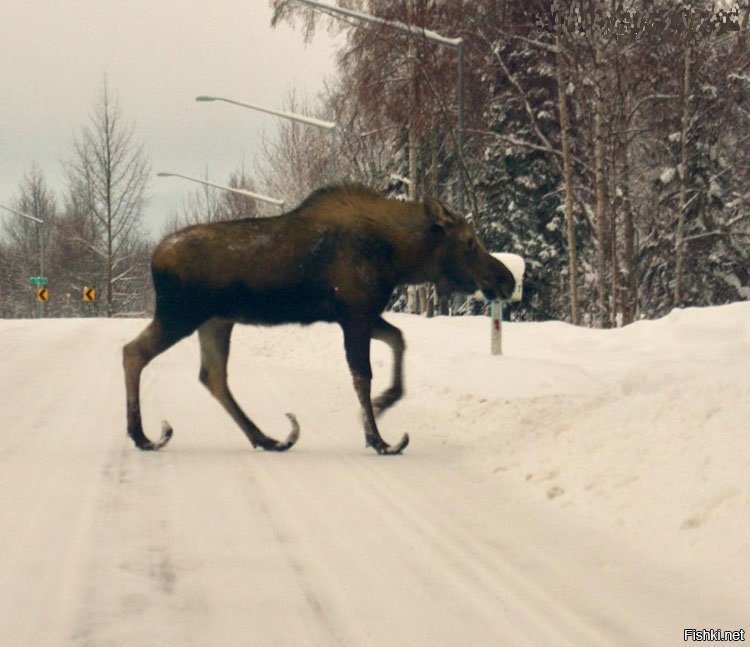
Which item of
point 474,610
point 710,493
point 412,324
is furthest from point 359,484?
point 412,324

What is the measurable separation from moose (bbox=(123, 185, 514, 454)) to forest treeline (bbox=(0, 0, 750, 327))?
11852mm

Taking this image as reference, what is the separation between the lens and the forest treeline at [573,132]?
2834 centimetres

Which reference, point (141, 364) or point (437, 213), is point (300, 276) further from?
point (141, 364)

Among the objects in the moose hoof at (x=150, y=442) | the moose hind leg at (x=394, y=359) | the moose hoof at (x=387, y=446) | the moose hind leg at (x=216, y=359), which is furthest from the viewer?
the moose hind leg at (x=216, y=359)

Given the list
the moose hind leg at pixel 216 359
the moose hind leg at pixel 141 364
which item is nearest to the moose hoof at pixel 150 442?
the moose hind leg at pixel 141 364

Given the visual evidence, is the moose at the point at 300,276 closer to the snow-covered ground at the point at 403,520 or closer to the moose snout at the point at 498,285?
the moose snout at the point at 498,285

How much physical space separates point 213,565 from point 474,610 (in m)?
1.28

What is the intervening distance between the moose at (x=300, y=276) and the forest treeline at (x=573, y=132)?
11.9 metres

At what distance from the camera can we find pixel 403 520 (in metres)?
6.67

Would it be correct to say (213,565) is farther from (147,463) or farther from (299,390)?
(299,390)

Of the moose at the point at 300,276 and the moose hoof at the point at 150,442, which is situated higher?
the moose at the point at 300,276

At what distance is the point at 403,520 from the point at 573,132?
27988mm

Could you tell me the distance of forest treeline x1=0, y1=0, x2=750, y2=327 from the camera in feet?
93.0

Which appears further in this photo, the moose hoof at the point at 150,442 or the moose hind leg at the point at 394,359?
the moose hind leg at the point at 394,359
